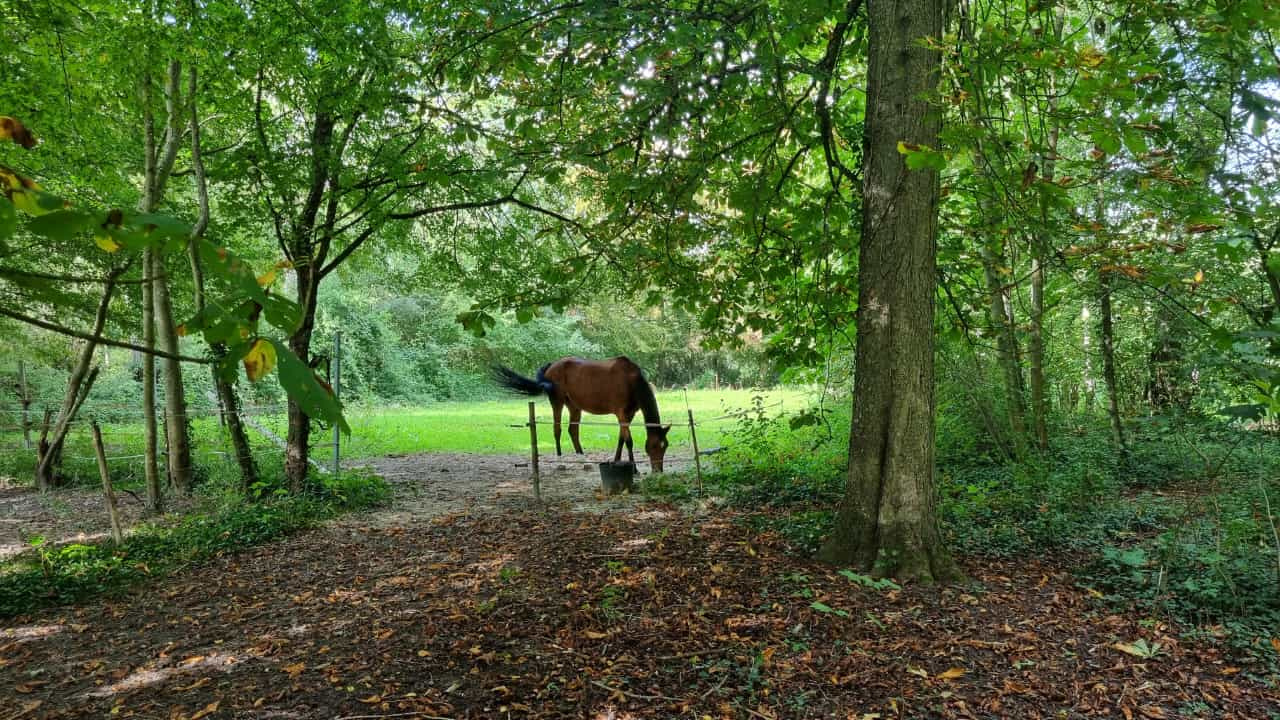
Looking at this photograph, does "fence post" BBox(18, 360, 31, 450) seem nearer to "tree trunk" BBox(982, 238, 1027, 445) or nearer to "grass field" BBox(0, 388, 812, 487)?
"grass field" BBox(0, 388, 812, 487)

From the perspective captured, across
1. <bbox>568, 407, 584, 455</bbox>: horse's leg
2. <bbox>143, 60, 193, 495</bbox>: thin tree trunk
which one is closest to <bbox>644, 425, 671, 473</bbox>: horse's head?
<bbox>568, 407, 584, 455</bbox>: horse's leg

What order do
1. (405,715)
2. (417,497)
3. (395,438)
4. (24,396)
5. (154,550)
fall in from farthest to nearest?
1. (395,438)
2. (24,396)
3. (417,497)
4. (154,550)
5. (405,715)

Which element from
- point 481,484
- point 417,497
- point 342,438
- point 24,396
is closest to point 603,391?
point 481,484

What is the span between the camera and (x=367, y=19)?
6023 mm

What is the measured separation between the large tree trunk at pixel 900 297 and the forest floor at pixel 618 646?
0.42 m

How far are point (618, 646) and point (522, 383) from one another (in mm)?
8430

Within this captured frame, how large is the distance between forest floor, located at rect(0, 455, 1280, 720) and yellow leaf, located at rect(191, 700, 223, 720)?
0.5 inches

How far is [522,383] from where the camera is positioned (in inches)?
458

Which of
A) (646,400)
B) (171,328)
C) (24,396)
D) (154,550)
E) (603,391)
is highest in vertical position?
(171,328)

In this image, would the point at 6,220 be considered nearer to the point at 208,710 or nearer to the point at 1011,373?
the point at 208,710

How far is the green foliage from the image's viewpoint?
195 inches

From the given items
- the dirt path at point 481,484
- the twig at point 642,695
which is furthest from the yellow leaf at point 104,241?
the dirt path at point 481,484

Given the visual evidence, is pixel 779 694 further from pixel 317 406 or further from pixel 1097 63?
pixel 1097 63

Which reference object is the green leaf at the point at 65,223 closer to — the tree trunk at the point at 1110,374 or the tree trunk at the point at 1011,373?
the tree trunk at the point at 1011,373
